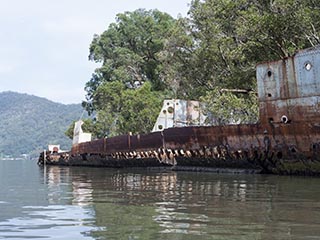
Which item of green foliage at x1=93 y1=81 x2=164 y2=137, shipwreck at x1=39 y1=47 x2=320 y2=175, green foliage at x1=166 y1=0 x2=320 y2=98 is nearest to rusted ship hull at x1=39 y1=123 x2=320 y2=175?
shipwreck at x1=39 y1=47 x2=320 y2=175

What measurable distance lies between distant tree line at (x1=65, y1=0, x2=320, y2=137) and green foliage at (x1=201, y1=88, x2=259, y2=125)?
5cm

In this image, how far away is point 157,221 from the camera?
6281 millimetres

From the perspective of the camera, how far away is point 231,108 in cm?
2355

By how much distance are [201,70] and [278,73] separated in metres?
15.1

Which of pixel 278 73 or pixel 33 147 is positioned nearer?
pixel 278 73

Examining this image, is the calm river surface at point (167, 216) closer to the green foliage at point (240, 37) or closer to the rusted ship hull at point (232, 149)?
the rusted ship hull at point (232, 149)

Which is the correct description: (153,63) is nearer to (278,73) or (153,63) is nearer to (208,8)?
(208,8)

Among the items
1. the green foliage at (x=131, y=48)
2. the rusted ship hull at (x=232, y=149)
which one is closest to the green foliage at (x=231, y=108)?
the rusted ship hull at (x=232, y=149)

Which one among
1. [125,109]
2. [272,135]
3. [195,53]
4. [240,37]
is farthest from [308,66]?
[125,109]

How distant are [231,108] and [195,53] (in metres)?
9.37

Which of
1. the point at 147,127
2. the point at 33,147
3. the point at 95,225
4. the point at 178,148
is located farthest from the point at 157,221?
the point at 33,147

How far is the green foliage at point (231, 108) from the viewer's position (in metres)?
23.4

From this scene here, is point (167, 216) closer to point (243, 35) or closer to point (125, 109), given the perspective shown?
point (243, 35)

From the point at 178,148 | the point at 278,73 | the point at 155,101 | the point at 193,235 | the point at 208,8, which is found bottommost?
the point at 193,235
